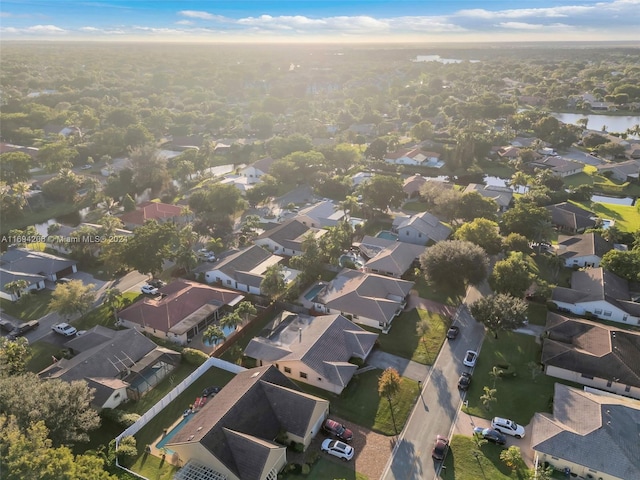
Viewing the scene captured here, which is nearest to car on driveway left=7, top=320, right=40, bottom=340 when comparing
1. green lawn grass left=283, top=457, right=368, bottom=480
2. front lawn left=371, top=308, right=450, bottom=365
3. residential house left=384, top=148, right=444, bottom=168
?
green lawn grass left=283, top=457, right=368, bottom=480

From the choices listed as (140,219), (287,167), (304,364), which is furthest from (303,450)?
(287,167)

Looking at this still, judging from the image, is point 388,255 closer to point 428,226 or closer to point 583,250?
point 428,226

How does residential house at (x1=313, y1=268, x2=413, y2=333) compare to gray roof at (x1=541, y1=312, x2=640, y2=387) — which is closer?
gray roof at (x1=541, y1=312, x2=640, y2=387)

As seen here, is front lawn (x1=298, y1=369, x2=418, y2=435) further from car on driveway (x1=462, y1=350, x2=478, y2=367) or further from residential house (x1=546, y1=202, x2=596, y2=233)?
residential house (x1=546, y1=202, x2=596, y2=233)

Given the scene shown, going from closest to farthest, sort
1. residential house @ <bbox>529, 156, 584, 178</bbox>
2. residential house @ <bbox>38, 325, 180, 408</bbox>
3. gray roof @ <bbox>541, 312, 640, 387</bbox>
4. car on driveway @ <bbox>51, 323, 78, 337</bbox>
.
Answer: residential house @ <bbox>38, 325, 180, 408</bbox>, gray roof @ <bbox>541, 312, 640, 387</bbox>, car on driveway @ <bbox>51, 323, 78, 337</bbox>, residential house @ <bbox>529, 156, 584, 178</bbox>

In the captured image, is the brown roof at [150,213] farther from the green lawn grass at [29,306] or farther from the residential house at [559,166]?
the residential house at [559,166]

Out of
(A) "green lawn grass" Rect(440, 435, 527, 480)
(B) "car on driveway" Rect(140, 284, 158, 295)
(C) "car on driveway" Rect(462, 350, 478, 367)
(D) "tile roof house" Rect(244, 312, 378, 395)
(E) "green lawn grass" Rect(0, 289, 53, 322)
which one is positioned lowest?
(E) "green lawn grass" Rect(0, 289, 53, 322)

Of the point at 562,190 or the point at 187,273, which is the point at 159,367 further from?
the point at 562,190
